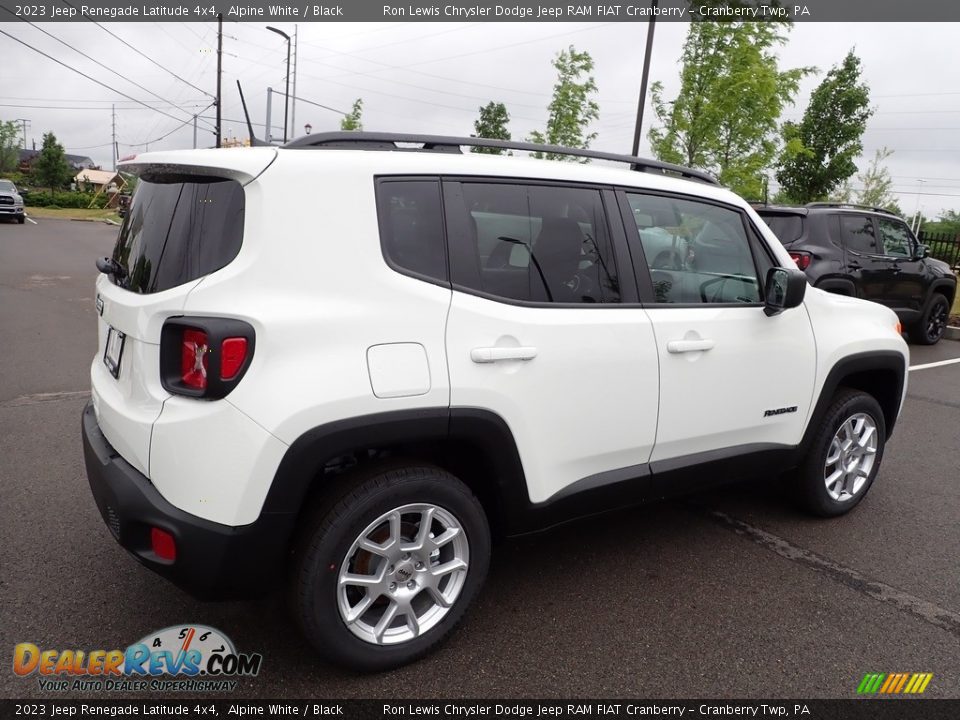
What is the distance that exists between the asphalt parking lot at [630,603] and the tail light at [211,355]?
107 centimetres

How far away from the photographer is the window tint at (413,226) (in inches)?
95.1

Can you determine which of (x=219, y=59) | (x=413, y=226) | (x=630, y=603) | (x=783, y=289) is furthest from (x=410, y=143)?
(x=219, y=59)

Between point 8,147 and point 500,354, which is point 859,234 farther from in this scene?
point 8,147

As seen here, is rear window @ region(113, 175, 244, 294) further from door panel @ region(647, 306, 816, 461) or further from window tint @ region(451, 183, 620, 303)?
door panel @ region(647, 306, 816, 461)

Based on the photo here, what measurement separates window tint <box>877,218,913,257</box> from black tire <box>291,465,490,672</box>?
8.73 meters

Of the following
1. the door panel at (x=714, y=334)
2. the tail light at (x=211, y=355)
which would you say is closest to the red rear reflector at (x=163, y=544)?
the tail light at (x=211, y=355)

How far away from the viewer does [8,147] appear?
272 ft

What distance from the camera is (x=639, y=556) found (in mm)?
3453

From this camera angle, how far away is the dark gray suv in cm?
849

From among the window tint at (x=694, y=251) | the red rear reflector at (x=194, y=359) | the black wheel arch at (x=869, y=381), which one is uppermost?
the window tint at (x=694, y=251)

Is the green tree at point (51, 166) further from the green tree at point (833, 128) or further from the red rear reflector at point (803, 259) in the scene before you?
the red rear reflector at point (803, 259)

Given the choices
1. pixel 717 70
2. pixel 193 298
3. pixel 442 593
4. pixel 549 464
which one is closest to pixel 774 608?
pixel 549 464

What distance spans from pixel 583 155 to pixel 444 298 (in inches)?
38.3

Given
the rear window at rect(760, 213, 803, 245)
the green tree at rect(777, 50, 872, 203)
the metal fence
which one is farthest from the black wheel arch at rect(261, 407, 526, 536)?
the metal fence
